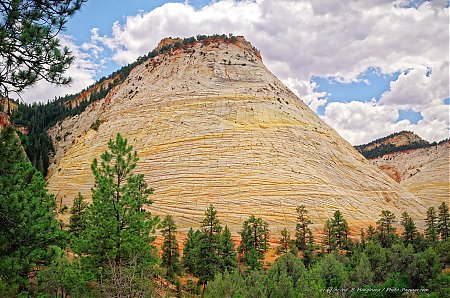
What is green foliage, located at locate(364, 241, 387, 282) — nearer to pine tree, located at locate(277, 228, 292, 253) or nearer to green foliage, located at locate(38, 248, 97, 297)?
pine tree, located at locate(277, 228, 292, 253)

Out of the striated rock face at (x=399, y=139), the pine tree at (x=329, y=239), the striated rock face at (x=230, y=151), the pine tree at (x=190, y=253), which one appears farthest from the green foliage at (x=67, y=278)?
the striated rock face at (x=399, y=139)

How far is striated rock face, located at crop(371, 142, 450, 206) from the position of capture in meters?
65.8

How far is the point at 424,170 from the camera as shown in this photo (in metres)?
77.9

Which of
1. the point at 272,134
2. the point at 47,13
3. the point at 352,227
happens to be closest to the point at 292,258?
the point at 47,13

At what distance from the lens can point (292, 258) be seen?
61.3 feet

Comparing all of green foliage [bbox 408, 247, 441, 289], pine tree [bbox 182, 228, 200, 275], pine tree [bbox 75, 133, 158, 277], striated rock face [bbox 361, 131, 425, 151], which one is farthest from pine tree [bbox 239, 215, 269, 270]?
striated rock face [bbox 361, 131, 425, 151]

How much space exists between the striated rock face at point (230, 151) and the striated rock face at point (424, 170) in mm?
22513

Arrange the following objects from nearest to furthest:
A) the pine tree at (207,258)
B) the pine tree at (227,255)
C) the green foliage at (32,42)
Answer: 1. the green foliage at (32,42)
2. the pine tree at (207,258)
3. the pine tree at (227,255)

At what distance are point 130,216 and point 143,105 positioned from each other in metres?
43.9

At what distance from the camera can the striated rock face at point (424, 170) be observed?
65750mm

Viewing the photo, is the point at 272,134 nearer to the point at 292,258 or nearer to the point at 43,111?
the point at 292,258

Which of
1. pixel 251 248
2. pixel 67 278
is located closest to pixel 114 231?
pixel 67 278

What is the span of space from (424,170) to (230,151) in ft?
176

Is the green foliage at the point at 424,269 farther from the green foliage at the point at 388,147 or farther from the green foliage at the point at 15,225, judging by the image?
the green foliage at the point at 388,147
